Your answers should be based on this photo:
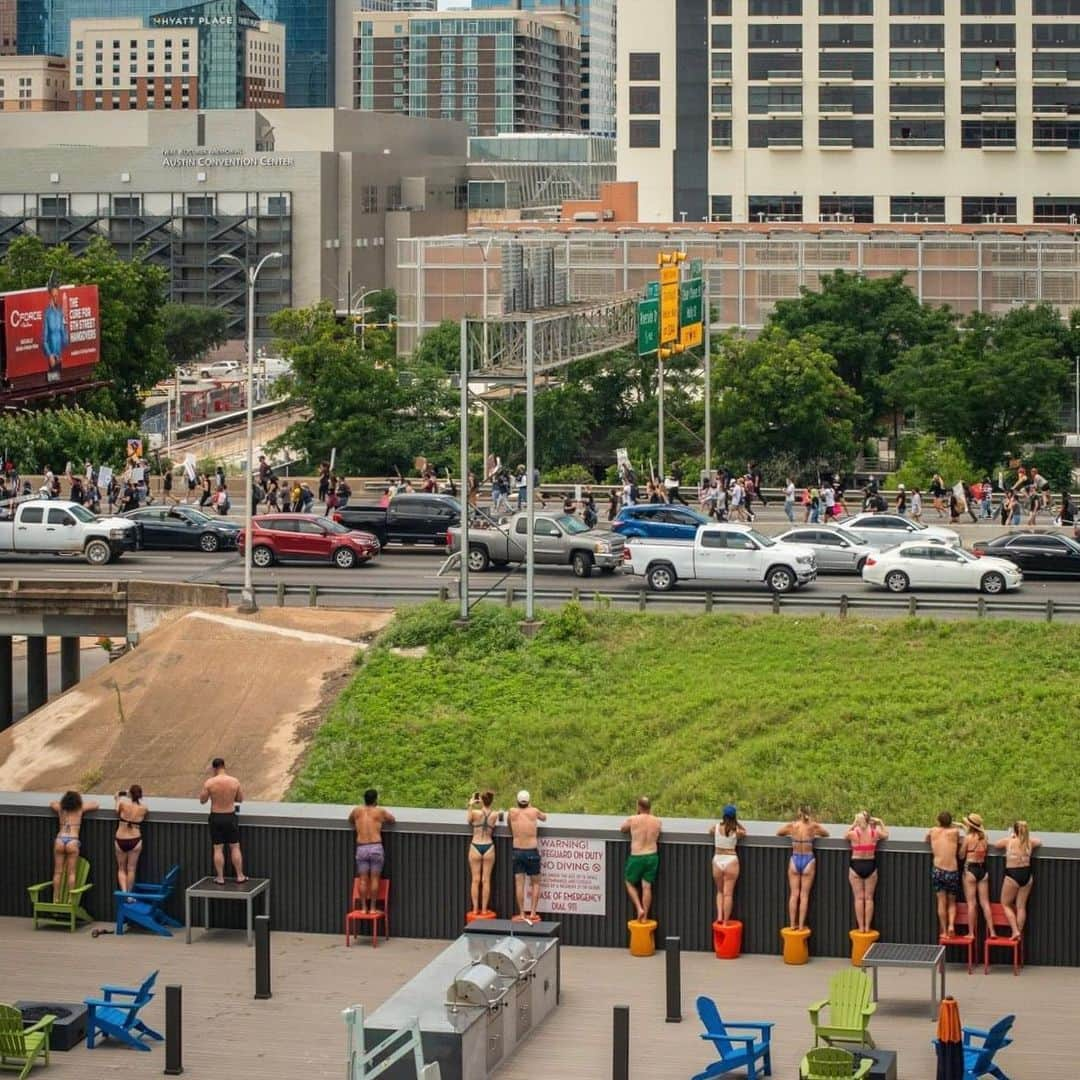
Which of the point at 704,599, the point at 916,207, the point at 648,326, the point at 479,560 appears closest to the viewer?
the point at 704,599

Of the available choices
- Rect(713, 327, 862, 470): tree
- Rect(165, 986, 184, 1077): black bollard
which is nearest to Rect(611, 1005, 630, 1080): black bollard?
Rect(165, 986, 184, 1077): black bollard

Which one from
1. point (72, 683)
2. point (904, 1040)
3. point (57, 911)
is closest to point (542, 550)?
point (72, 683)

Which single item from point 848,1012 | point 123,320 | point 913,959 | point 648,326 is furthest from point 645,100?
point 848,1012

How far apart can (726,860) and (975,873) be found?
2378 millimetres

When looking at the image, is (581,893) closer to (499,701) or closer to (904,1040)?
(904,1040)

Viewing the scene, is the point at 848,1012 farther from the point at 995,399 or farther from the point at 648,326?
the point at 995,399

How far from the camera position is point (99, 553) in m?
56.0

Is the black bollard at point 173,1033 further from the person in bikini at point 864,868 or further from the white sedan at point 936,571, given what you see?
the white sedan at point 936,571

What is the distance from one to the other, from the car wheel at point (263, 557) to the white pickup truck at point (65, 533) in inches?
150

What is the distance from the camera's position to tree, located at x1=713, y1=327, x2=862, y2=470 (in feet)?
253

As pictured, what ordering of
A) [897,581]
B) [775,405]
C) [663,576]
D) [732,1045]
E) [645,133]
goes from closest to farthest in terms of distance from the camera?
[732,1045] < [897,581] < [663,576] < [775,405] < [645,133]

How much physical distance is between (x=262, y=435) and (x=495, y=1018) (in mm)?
108047

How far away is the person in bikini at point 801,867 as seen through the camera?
22.3 meters

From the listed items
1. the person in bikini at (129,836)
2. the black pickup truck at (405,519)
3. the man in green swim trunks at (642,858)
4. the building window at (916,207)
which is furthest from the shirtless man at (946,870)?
the building window at (916,207)
